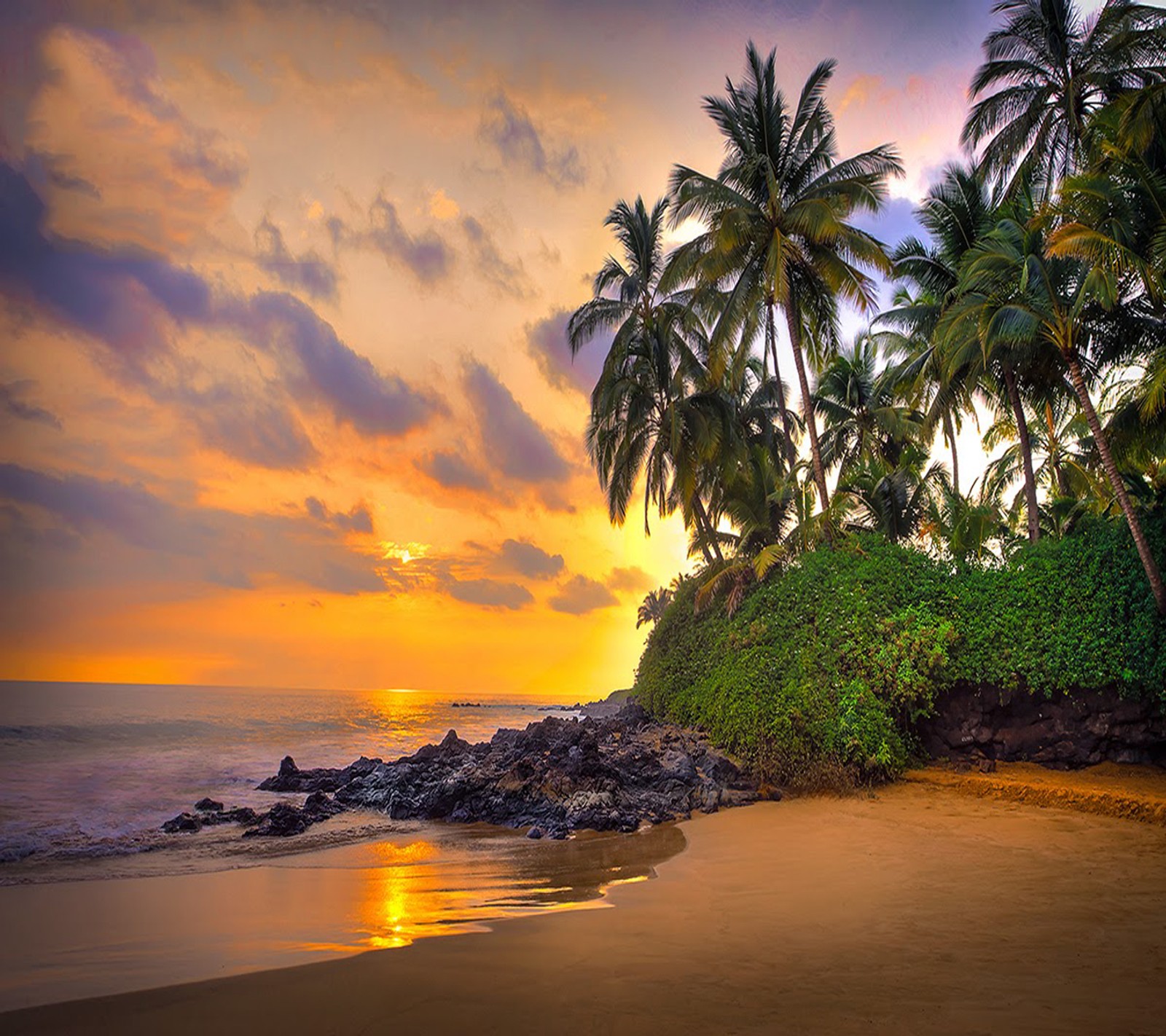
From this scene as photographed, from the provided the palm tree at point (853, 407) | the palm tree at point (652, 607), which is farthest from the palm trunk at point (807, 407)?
the palm tree at point (652, 607)

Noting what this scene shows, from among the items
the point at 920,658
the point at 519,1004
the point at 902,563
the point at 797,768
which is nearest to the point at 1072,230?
the point at 902,563

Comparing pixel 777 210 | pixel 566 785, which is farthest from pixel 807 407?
pixel 566 785

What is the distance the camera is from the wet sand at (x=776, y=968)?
12.7ft

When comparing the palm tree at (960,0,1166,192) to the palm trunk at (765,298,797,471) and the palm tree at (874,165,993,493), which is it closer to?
the palm tree at (874,165,993,493)

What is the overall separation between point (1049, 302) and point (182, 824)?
17392 mm

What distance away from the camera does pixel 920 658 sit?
1185 cm

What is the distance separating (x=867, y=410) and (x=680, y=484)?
31.8 ft

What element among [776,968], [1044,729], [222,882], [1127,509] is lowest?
[776,968]

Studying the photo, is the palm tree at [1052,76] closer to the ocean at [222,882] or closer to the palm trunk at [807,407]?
the palm trunk at [807,407]

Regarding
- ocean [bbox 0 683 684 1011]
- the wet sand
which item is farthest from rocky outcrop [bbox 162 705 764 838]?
the wet sand

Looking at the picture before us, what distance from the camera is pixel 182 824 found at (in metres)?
10.9

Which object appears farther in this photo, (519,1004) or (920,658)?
(920,658)

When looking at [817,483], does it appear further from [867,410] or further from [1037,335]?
[867,410]

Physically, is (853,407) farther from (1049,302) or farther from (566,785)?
(566,785)
